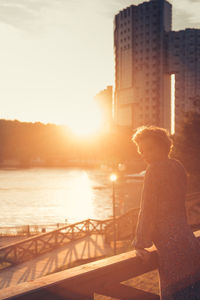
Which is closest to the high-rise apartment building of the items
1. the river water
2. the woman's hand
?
the river water

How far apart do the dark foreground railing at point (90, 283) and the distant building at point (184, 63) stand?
152145mm

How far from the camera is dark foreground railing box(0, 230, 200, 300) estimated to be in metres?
1.92

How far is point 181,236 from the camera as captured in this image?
8.68ft

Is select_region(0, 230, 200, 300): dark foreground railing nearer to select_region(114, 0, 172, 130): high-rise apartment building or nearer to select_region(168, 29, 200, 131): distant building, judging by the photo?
select_region(114, 0, 172, 130): high-rise apartment building

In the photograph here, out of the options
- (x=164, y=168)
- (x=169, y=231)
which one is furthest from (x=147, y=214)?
(x=164, y=168)

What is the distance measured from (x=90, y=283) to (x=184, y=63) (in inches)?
6411

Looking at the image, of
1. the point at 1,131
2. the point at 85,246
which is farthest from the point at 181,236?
the point at 1,131

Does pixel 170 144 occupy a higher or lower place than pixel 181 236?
higher

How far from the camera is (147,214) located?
8.70 ft

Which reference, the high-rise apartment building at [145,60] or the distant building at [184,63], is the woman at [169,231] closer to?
the high-rise apartment building at [145,60]

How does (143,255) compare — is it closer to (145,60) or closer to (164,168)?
(164,168)

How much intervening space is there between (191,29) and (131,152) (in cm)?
5986

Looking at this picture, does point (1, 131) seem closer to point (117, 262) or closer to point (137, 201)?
point (137, 201)

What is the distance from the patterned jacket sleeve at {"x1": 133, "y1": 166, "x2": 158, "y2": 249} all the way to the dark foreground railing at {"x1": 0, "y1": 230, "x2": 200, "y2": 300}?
0.32ft
